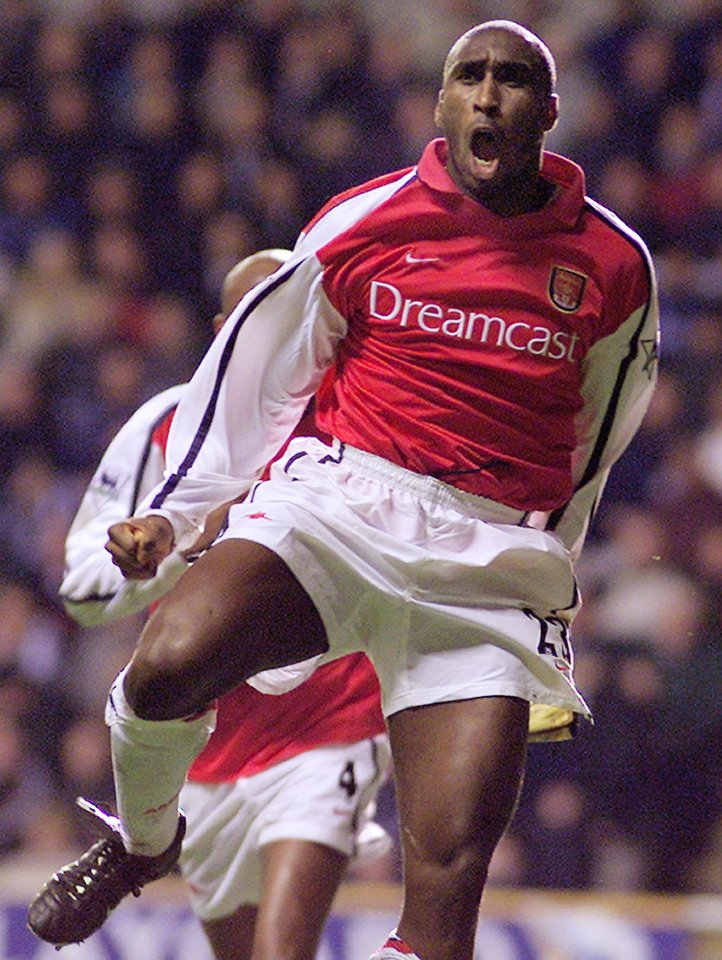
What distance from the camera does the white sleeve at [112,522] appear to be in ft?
13.7

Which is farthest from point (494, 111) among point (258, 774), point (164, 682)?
point (258, 774)

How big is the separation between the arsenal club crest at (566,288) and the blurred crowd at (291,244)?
118 inches

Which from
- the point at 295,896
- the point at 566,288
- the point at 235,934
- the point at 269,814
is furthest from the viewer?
the point at 235,934

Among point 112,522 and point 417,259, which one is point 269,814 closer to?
point 112,522

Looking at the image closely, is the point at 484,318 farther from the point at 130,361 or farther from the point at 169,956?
the point at 130,361

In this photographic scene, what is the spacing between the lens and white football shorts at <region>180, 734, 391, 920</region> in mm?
3885

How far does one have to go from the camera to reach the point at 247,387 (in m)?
3.29

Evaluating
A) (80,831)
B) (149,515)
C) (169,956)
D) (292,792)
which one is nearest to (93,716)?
(80,831)

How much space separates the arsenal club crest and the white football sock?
0.94 metres

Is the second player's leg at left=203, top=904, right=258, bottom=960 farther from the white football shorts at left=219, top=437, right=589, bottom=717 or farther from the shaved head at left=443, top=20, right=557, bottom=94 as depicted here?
the shaved head at left=443, top=20, right=557, bottom=94

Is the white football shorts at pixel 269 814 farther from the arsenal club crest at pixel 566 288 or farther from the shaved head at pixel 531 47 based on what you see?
the shaved head at pixel 531 47

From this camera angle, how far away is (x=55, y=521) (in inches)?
264

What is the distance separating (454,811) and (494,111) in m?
1.20

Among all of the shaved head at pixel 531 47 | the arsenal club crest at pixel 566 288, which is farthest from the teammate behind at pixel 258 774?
the shaved head at pixel 531 47
